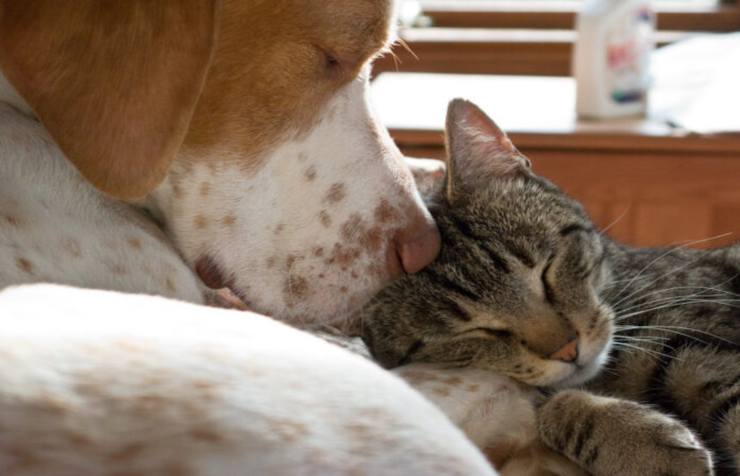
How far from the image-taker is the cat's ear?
1.50 m

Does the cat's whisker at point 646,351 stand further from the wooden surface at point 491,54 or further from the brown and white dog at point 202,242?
the wooden surface at point 491,54

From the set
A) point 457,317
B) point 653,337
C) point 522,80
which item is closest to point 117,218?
point 457,317

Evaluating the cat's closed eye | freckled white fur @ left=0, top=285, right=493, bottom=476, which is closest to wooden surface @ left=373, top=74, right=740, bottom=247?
the cat's closed eye

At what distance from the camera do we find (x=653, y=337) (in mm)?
1344

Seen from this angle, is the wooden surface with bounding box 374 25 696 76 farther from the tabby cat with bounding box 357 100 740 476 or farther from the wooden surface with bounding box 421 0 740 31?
the tabby cat with bounding box 357 100 740 476

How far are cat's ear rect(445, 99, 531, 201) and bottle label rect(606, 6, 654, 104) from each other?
1.14m

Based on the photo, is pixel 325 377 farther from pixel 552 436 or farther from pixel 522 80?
pixel 522 80

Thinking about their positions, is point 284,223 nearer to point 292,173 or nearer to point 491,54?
point 292,173

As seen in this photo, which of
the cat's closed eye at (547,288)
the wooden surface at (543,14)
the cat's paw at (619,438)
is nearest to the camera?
the cat's paw at (619,438)

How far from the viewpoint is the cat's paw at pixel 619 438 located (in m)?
1.06

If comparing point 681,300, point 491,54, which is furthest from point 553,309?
point 491,54

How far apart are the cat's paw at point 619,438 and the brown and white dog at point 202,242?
57mm

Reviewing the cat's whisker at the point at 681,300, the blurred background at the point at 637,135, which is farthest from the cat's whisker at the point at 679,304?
the blurred background at the point at 637,135

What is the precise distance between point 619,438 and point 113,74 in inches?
26.5
